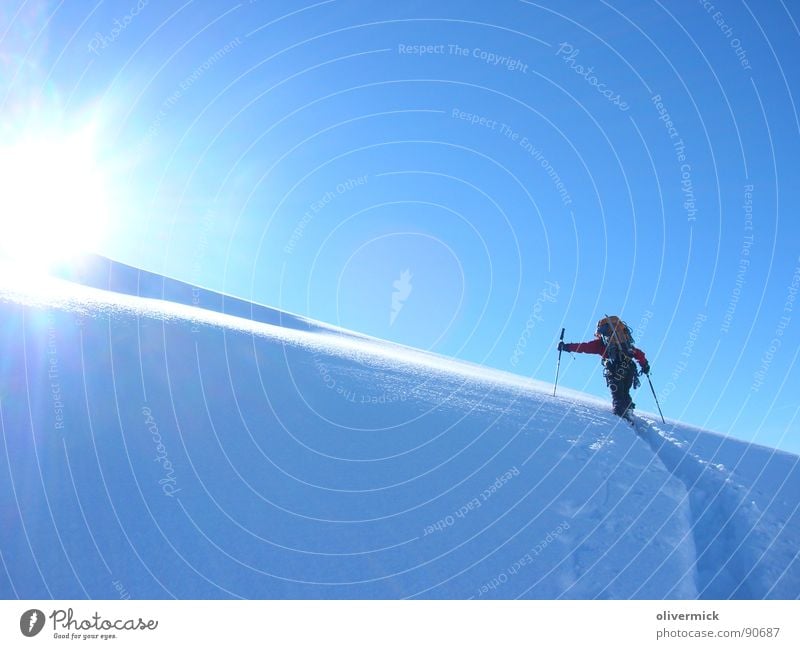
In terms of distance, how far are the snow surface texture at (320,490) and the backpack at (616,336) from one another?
2823 millimetres

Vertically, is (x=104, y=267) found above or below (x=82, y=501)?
above

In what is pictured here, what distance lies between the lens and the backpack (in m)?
10.8

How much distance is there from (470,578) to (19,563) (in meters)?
4.18

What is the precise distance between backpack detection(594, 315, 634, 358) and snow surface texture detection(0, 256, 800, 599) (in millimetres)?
2823

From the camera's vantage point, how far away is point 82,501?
4551 mm

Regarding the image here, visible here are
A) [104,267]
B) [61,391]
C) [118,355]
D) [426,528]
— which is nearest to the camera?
[426,528]

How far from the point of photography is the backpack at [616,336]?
10.8 metres

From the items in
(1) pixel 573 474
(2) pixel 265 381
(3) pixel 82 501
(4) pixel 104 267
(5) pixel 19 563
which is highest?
(4) pixel 104 267
